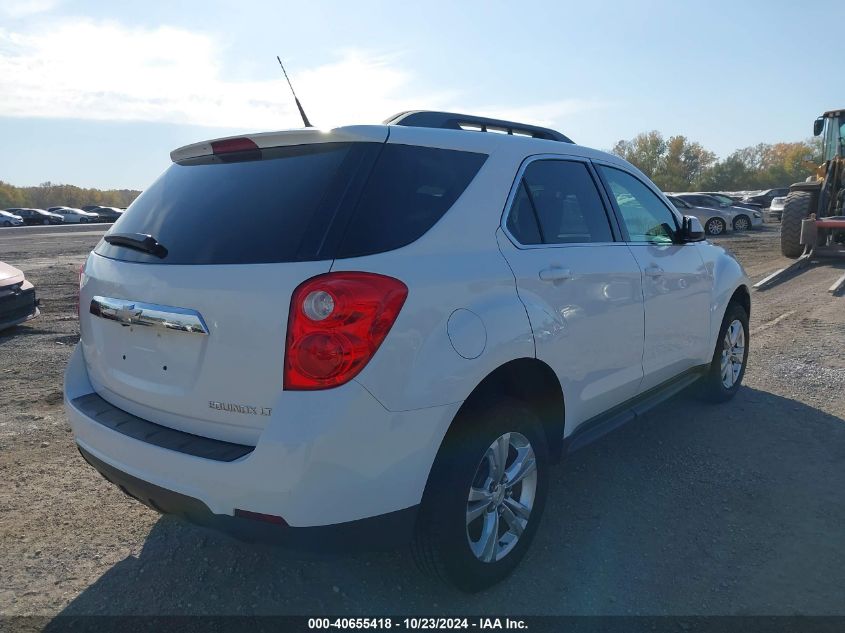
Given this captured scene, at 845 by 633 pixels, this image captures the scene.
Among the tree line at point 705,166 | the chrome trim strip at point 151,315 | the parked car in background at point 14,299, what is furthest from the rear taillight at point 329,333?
the tree line at point 705,166

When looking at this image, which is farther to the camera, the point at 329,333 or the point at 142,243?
the point at 142,243

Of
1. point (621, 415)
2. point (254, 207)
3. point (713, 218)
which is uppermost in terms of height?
point (254, 207)

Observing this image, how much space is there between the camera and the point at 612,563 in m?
2.90

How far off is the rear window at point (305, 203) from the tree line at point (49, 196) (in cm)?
11019

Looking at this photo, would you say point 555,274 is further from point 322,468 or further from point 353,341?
point 322,468

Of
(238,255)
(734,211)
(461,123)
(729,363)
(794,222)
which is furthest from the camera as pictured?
(734,211)

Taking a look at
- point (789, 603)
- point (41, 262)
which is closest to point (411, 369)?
point (789, 603)

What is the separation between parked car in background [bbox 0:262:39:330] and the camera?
278 inches

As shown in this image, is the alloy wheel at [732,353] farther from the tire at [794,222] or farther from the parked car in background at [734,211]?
the parked car in background at [734,211]

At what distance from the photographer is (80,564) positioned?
9.48 ft

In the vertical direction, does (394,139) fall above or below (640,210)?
above

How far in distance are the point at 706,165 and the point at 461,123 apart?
311ft

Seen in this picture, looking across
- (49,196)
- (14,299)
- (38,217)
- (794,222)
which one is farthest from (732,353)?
(49,196)

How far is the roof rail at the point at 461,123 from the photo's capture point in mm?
3090
